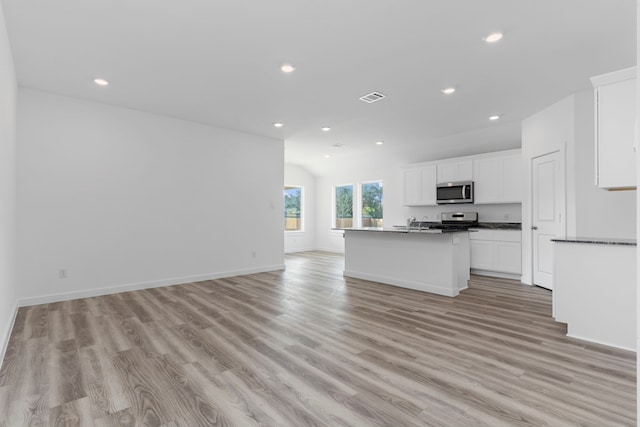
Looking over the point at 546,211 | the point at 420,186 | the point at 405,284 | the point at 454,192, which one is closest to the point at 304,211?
the point at 420,186

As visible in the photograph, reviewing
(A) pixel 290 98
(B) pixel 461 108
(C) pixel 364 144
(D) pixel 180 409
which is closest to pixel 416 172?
(C) pixel 364 144

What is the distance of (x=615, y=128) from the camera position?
2506mm

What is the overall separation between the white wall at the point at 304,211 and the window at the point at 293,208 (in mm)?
135

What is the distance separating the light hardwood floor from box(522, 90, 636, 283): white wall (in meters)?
1.21

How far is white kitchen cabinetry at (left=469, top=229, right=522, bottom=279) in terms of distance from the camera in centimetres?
550

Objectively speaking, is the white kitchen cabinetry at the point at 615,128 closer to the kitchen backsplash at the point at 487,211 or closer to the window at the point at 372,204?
the kitchen backsplash at the point at 487,211

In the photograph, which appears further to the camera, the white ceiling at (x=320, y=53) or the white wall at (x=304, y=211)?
the white wall at (x=304, y=211)

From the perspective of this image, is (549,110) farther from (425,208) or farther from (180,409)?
(180,409)

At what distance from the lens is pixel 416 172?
24.2 ft

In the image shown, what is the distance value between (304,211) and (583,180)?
7.26m

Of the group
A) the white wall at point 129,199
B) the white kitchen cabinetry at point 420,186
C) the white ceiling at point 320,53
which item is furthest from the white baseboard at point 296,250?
the white ceiling at point 320,53

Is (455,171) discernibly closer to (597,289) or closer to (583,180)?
(583,180)

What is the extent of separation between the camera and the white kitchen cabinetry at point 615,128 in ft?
7.98

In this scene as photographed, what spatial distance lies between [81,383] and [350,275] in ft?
13.7
